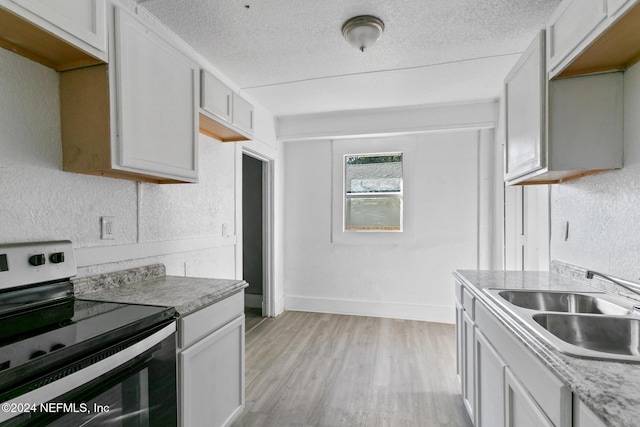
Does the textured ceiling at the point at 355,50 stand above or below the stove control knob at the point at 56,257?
above

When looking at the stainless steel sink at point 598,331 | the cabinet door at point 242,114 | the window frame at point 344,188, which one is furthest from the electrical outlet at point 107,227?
the window frame at point 344,188

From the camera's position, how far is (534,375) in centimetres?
95

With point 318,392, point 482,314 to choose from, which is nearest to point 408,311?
point 318,392

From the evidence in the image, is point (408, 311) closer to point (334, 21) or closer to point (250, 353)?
point (250, 353)

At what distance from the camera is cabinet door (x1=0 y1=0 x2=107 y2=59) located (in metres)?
1.03

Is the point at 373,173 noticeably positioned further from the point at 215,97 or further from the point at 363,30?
the point at 215,97

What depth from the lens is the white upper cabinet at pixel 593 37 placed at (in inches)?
41.6

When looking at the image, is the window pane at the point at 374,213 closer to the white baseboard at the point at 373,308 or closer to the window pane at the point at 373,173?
the window pane at the point at 373,173

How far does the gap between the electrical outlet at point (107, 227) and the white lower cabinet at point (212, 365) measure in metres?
0.71

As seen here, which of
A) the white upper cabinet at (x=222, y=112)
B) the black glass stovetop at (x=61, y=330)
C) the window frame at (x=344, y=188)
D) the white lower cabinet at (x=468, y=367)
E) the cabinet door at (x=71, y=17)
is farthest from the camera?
the window frame at (x=344, y=188)

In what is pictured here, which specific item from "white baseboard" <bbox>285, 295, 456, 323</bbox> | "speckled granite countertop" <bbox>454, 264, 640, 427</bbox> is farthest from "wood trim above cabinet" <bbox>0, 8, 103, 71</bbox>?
"white baseboard" <bbox>285, 295, 456, 323</bbox>

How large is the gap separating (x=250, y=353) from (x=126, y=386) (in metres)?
1.99

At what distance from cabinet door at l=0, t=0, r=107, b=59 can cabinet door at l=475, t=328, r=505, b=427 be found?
2.12 meters

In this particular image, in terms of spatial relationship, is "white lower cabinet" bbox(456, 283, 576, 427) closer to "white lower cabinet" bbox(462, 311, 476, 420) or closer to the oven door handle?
"white lower cabinet" bbox(462, 311, 476, 420)
